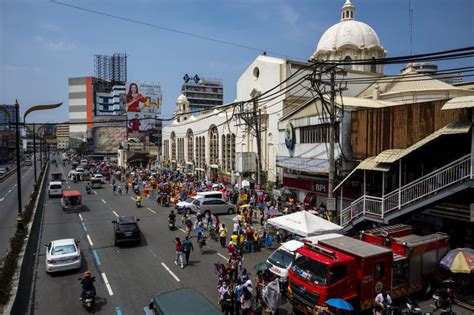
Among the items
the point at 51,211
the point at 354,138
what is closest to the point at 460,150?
the point at 354,138

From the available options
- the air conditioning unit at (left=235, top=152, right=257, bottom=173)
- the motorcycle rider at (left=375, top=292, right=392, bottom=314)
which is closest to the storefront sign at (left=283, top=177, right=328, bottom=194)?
the air conditioning unit at (left=235, top=152, right=257, bottom=173)

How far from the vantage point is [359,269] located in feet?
33.9

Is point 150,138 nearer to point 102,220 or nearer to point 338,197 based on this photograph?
point 102,220

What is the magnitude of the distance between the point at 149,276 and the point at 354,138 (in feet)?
43.4

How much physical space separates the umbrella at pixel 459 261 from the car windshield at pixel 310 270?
189 inches

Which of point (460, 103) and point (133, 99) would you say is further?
point (133, 99)

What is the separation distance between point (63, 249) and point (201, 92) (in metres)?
128

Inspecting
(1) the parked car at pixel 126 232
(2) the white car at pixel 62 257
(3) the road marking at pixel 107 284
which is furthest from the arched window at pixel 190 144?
(3) the road marking at pixel 107 284

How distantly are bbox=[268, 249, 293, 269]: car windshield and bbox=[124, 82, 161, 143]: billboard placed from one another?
8323cm

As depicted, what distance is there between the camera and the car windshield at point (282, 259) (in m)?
13.0

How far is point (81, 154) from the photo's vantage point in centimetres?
12962

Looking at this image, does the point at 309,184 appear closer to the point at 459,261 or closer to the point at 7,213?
the point at 459,261

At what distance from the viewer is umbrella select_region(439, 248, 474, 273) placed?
11.3m

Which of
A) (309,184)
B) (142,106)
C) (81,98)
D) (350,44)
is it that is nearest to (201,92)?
(142,106)
